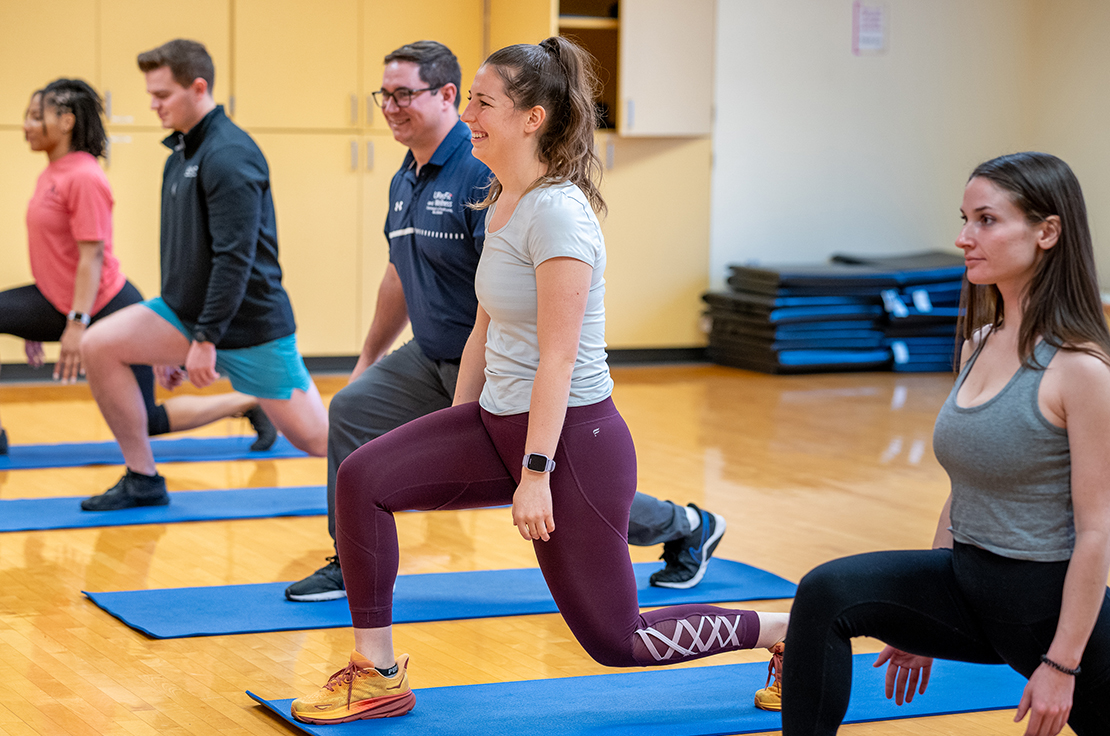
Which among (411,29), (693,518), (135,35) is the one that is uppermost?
(411,29)

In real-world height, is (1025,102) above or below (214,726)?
above

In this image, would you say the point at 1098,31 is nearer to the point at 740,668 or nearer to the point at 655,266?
the point at 655,266

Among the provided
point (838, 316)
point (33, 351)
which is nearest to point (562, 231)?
point (33, 351)

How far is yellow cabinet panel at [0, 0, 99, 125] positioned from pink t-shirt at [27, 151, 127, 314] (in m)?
2.28

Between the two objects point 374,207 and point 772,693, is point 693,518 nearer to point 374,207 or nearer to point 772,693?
point 772,693

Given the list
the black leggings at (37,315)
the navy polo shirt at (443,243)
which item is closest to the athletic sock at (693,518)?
the navy polo shirt at (443,243)

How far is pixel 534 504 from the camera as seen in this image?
2.22m

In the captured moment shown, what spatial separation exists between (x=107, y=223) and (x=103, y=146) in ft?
1.11

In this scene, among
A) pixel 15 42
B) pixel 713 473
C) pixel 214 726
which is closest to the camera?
pixel 214 726

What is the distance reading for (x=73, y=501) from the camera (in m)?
4.36

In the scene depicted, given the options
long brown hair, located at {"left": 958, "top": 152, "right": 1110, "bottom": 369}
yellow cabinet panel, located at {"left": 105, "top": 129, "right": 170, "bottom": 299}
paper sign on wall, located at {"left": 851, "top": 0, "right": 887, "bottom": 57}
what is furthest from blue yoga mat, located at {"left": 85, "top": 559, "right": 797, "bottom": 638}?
paper sign on wall, located at {"left": 851, "top": 0, "right": 887, "bottom": 57}

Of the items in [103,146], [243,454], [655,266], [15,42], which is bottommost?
[243,454]

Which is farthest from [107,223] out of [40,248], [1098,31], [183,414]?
[1098,31]

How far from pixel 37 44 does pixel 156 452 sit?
2.68 meters
